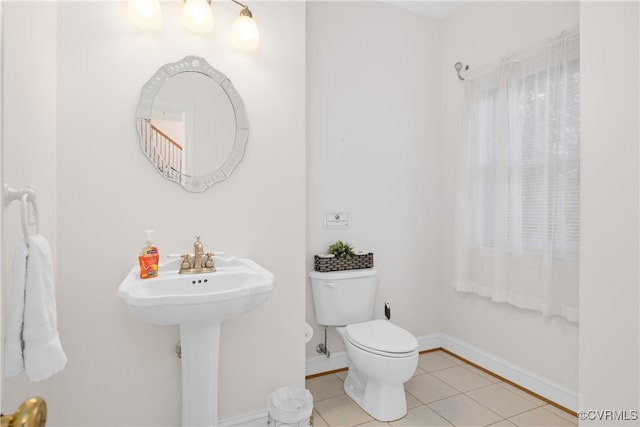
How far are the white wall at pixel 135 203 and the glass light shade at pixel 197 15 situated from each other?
0.17ft

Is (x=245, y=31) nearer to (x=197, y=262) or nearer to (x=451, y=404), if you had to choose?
(x=197, y=262)

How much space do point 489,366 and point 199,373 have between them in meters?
1.99

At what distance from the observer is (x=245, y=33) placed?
178 centimetres

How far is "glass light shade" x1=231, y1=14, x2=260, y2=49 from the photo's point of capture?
177 centimetres

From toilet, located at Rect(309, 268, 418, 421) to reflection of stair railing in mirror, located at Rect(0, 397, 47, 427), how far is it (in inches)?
64.2

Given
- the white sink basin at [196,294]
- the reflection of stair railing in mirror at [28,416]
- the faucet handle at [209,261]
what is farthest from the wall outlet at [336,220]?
the reflection of stair railing in mirror at [28,416]

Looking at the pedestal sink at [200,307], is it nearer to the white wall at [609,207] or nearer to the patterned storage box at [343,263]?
the patterned storage box at [343,263]

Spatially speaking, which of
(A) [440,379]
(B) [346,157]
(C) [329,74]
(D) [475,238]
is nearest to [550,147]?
(D) [475,238]

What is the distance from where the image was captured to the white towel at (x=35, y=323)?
0.88m

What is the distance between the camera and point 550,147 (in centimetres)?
208

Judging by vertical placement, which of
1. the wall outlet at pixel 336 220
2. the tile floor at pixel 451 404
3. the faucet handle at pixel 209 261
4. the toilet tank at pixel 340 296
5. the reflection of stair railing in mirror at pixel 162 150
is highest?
the reflection of stair railing in mirror at pixel 162 150

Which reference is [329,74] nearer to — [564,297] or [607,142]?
[607,142]

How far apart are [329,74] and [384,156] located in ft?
2.33

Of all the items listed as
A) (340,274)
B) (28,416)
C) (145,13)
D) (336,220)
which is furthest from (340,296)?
(28,416)
